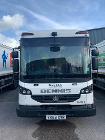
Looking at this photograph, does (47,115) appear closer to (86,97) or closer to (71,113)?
(71,113)

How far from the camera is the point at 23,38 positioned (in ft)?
24.8

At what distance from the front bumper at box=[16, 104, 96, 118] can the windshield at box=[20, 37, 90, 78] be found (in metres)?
0.85

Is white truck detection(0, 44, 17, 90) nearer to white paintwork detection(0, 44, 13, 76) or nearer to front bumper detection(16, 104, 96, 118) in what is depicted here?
white paintwork detection(0, 44, 13, 76)

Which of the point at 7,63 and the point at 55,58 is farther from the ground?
the point at 55,58

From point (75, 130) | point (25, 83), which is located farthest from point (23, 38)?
point (75, 130)

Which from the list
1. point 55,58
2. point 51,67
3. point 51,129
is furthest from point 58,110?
point 55,58

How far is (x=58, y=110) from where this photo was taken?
7203 mm

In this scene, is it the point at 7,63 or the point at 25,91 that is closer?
the point at 25,91

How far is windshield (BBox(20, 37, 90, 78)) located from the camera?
7.35 m

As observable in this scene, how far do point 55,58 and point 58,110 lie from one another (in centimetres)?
140

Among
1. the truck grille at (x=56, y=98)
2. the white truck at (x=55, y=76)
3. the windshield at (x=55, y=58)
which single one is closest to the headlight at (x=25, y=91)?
the white truck at (x=55, y=76)

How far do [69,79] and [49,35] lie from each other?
1361 millimetres

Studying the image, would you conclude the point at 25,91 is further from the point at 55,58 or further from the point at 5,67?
the point at 5,67

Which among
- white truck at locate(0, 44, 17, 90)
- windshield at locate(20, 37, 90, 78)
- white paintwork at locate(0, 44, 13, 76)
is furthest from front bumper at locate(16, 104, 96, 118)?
white paintwork at locate(0, 44, 13, 76)
